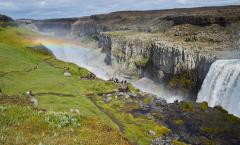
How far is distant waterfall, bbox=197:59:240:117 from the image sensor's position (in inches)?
2621

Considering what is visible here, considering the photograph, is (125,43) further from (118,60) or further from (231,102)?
(231,102)

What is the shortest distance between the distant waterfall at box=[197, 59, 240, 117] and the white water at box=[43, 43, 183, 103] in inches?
600

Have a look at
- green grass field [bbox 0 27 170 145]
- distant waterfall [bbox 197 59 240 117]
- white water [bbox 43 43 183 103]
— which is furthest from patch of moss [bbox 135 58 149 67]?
distant waterfall [bbox 197 59 240 117]

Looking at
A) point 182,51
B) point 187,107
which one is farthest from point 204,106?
point 182,51

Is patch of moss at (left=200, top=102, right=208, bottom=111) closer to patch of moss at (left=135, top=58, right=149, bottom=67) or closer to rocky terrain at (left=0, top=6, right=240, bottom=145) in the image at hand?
rocky terrain at (left=0, top=6, right=240, bottom=145)

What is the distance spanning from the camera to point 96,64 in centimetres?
16000

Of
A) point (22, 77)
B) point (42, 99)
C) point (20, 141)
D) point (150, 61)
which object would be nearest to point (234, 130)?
point (42, 99)

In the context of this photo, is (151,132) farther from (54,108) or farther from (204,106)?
(204,106)

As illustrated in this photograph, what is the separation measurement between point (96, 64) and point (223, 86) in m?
94.0

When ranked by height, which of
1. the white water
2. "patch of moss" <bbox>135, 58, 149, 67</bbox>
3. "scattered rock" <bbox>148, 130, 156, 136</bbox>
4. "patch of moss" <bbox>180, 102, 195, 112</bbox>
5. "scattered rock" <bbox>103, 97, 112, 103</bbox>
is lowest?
the white water

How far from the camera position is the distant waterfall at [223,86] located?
218ft

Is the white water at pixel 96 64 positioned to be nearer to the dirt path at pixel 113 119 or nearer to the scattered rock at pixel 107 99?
the scattered rock at pixel 107 99

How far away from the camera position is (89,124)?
2681 centimetres

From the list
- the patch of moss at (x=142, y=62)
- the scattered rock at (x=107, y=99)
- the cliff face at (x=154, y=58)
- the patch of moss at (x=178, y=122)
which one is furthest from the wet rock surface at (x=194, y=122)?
the patch of moss at (x=142, y=62)
